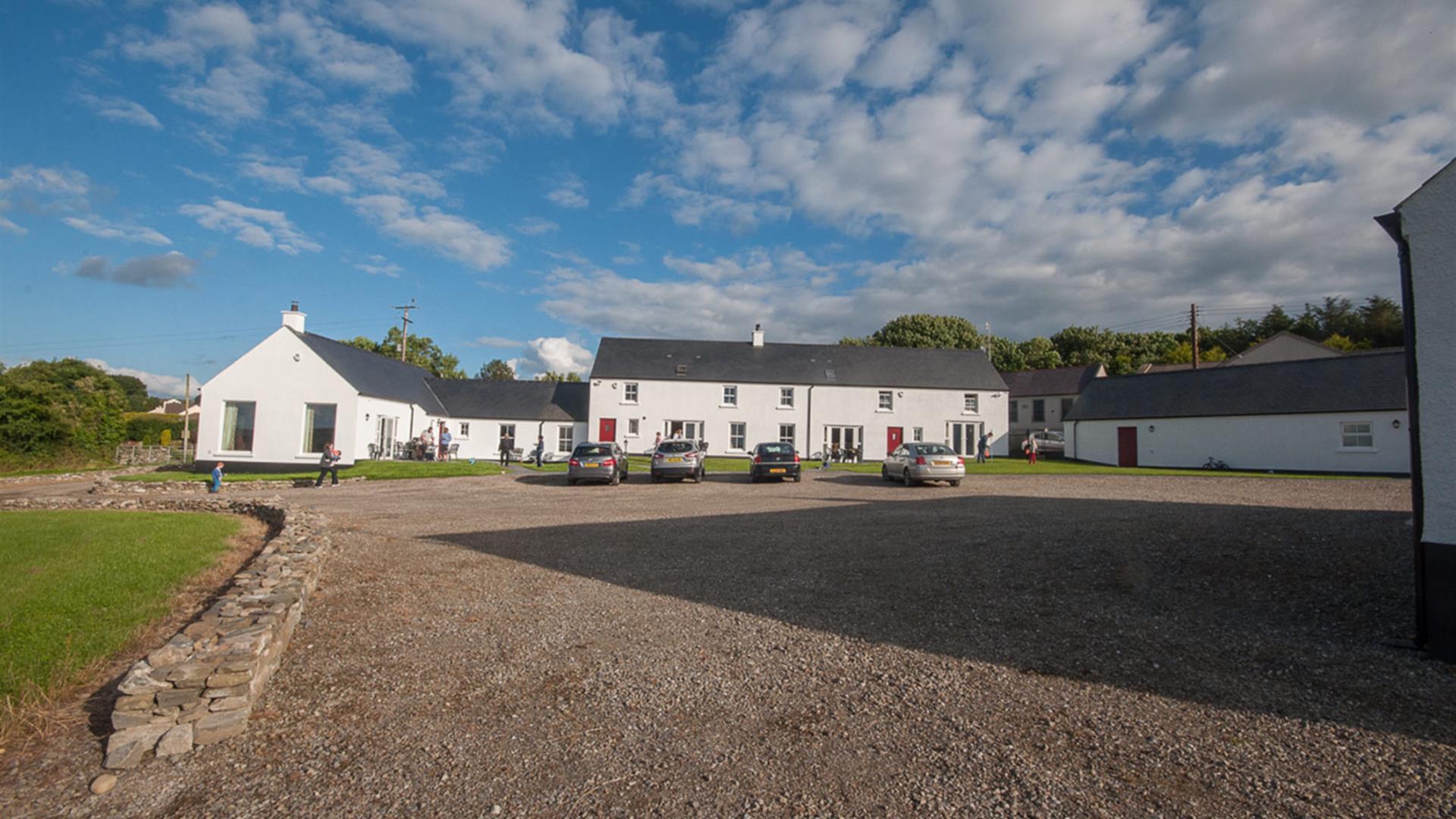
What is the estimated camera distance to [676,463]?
80.9ft

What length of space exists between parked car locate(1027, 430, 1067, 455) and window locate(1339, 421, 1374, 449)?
1676cm

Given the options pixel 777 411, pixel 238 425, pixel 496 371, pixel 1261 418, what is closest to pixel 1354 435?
pixel 1261 418

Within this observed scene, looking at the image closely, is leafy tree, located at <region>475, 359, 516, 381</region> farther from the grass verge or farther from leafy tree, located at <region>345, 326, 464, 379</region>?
the grass verge

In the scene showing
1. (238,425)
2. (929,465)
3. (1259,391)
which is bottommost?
(929,465)

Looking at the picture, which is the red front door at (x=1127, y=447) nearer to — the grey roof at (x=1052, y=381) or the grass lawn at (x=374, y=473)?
the grey roof at (x=1052, y=381)

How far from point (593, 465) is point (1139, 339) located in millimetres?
68435

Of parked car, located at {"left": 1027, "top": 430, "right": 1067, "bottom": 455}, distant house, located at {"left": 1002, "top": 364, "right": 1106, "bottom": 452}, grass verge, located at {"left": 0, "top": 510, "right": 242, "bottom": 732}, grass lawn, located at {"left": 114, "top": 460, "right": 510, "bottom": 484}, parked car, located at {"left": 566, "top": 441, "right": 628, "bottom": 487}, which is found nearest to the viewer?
grass verge, located at {"left": 0, "top": 510, "right": 242, "bottom": 732}

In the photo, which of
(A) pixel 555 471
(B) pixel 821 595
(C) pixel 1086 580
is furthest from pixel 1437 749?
(A) pixel 555 471

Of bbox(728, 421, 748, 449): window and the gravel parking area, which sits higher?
bbox(728, 421, 748, 449): window

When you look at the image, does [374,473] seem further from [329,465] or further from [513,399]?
[513,399]

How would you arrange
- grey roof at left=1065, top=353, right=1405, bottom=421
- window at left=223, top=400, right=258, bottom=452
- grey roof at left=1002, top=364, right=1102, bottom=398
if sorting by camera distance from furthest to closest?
grey roof at left=1002, top=364, right=1102, bottom=398
grey roof at left=1065, top=353, right=1405, bottom=421
window at left=223, top=400, right=258, bottom=452

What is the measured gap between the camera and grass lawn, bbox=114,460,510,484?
23.0 meters

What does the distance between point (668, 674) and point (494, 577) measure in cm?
430

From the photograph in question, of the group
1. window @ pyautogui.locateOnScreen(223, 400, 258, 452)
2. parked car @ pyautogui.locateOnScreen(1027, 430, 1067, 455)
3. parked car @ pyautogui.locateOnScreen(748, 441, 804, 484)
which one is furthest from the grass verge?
parked car @ pyautogui.locateOnScreen(1027, 430, 1067, 455)
